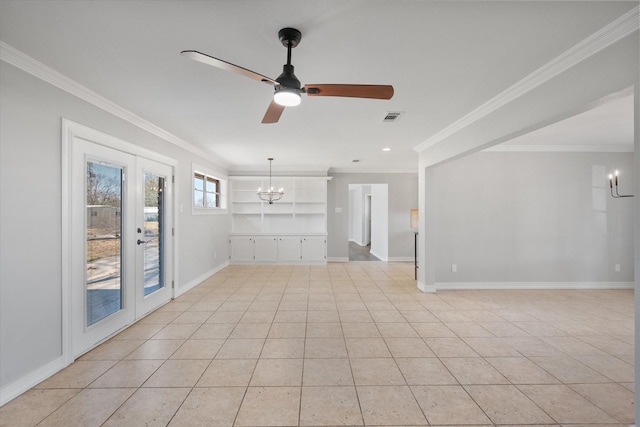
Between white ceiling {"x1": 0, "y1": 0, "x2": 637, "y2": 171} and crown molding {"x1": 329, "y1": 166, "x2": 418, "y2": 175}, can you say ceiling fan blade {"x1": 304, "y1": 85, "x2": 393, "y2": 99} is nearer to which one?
white ceiling {"x1": 0, "y1": 0, "x2": 637, "y2": 171}

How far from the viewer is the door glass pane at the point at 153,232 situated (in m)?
3.89

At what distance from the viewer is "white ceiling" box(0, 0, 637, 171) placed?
1.64 metres

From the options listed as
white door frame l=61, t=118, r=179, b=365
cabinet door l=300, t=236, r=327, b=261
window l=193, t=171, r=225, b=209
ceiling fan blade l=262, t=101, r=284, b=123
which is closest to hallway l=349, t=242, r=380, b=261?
cabinet door l=300, t=236, r=327, b=261

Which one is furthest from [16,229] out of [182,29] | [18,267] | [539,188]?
[539,188]

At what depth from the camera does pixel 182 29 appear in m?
1.81

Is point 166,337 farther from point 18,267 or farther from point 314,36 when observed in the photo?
point 314,36

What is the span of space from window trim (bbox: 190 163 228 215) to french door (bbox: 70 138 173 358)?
1.02 meters

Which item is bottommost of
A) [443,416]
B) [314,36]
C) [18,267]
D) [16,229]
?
[443,416]

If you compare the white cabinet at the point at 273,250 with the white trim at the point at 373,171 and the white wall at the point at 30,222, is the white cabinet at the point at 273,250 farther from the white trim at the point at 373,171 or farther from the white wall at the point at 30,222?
the white wall at the point at 30,222

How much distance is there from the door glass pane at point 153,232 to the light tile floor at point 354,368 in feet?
1.50

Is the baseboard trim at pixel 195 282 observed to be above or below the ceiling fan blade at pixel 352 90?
below

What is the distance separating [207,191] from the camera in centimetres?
639

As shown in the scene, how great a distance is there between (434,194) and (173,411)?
4572mm

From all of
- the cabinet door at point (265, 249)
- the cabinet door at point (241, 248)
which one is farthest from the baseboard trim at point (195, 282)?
the cabinet door at point (265, 249)
